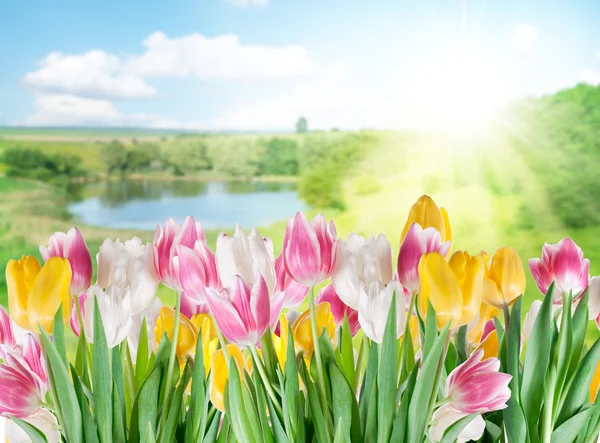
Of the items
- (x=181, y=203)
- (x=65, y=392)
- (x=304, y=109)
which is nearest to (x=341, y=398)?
(x=65, y=392)

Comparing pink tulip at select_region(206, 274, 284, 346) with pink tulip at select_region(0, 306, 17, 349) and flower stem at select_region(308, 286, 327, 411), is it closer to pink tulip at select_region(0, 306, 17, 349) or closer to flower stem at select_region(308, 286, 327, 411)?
flower stem at select_region(308, 286, 327, 411)

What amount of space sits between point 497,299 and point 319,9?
557 cm

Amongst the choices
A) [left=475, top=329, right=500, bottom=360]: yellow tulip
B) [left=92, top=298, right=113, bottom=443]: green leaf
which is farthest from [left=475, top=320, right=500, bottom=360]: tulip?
[left=92, top=298, right=113, bottom=443]: green leaf

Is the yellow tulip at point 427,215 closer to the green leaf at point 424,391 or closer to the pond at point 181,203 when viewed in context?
the green leaf at point 424,391

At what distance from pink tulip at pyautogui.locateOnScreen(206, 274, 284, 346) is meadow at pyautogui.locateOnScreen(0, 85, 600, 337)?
16.4 ft

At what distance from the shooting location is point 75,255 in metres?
0.35

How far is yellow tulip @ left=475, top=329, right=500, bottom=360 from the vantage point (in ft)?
1.31

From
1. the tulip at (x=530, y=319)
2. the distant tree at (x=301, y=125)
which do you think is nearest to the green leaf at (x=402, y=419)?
the tulip at (x=530, y=319)

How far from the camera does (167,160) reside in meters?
5.73

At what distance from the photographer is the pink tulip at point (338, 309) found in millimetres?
389

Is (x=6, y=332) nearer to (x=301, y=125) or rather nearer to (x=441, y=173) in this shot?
(x=301, y=125)

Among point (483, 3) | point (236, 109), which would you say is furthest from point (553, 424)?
point (483, 3)

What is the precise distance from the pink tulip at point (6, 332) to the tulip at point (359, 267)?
0.60ft

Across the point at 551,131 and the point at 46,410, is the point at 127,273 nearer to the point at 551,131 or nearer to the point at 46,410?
the point at 46,410
